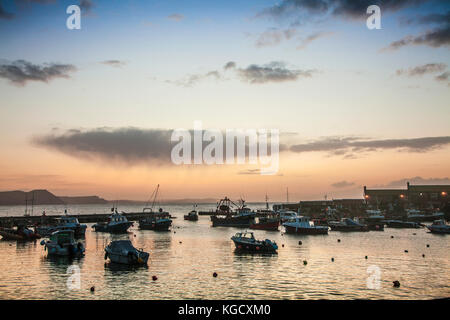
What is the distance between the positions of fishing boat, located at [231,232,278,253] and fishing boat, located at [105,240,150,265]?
57.5ft

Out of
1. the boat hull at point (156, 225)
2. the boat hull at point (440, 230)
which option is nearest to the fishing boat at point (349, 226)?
the boat hull at point (440, 230)

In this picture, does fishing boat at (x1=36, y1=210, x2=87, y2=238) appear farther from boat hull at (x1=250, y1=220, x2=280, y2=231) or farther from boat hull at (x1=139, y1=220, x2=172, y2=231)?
boat hull at (x1=250, y1=220, x2=280, y2=231)

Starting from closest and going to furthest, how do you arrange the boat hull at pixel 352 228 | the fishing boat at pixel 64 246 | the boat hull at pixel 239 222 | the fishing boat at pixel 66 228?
the fishing boat at pixel 64 246 < the fishing boat at pixel 66 228 < the boat hull at pixel 352 228 < the boat hull at pixel 239 222

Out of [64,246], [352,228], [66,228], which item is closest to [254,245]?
[64,246]

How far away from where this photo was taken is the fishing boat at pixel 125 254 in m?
45.6

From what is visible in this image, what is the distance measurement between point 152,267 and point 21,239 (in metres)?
45.5

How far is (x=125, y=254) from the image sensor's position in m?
45.6

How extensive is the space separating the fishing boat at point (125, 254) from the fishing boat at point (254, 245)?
57.5ft

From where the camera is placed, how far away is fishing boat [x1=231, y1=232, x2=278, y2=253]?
56594 mm

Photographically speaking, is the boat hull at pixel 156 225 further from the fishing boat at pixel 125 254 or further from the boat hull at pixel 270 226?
the fishing boat at pixel 125 254

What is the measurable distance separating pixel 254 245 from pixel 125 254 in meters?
20.6

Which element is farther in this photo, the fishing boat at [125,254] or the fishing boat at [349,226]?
the fishing boat at [349,226]
